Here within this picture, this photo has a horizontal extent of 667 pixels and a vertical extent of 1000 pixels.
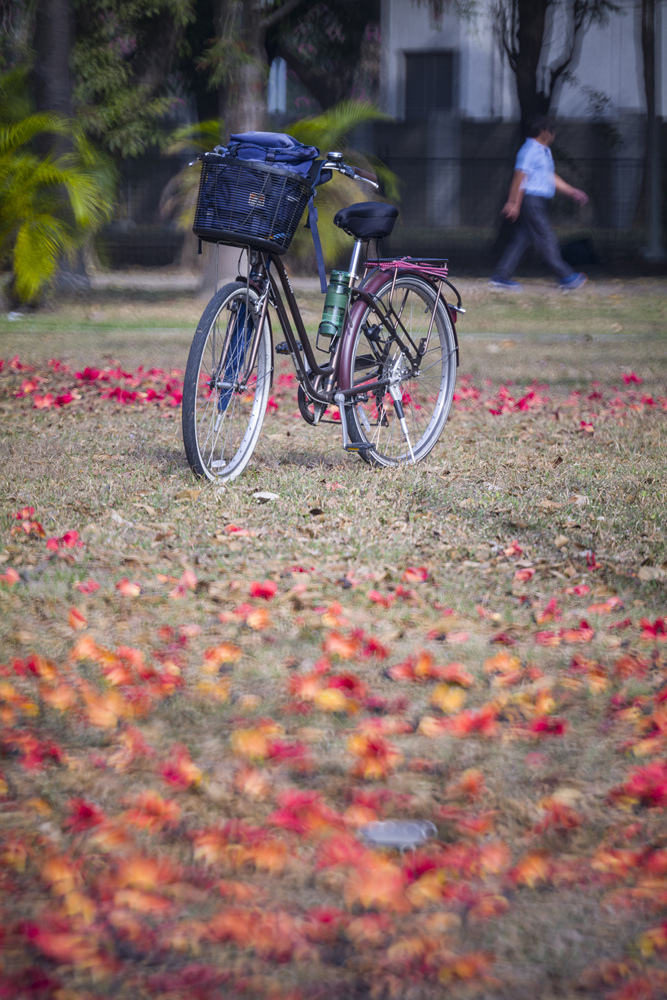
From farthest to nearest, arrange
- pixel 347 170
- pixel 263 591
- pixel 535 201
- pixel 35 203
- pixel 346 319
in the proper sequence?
pixel 535 201 < pixel 35 203 < pixel 346 319 < pixel 347 170 < pixel 263 591

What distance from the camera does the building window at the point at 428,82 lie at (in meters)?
34.6

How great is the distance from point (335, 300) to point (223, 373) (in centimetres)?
62

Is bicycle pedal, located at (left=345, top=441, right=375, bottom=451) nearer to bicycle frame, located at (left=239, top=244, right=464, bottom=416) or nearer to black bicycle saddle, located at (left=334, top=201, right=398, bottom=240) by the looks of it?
bicycle frame, located at (left=239, top=244, right=464, bottom=416)

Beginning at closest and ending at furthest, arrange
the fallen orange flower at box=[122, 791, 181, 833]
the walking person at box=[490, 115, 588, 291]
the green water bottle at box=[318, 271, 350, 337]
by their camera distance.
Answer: the fallen orange flower at box=[122, 791, 181, 833] → the green water bottle at box=[318, 271, 350, 337] → the walking person at box=[490, 115, 588, 291]

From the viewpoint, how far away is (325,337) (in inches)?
195

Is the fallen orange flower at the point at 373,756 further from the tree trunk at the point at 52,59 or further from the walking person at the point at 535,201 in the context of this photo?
the tree trunk at the point at 52,59

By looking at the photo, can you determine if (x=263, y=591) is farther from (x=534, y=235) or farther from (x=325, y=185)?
(x=325, y=185)

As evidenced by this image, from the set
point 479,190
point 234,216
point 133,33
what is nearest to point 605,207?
point 479,190

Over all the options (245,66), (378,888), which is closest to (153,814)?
(378,888)

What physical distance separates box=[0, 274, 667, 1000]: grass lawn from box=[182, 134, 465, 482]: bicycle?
0.22 metres

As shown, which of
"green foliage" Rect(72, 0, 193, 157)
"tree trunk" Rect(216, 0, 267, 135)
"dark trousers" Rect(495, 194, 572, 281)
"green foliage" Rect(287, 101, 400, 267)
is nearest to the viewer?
"dark trousers" Rect(495, 194, 572, 281)

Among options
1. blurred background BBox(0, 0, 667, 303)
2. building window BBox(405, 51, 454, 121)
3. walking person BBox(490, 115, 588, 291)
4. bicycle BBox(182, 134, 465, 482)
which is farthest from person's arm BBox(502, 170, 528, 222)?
building window BBox(405, 51, 454, 121)

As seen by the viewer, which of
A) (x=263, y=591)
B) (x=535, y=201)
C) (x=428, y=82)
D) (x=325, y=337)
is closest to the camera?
(x=263, y=591)

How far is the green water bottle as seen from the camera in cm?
485
